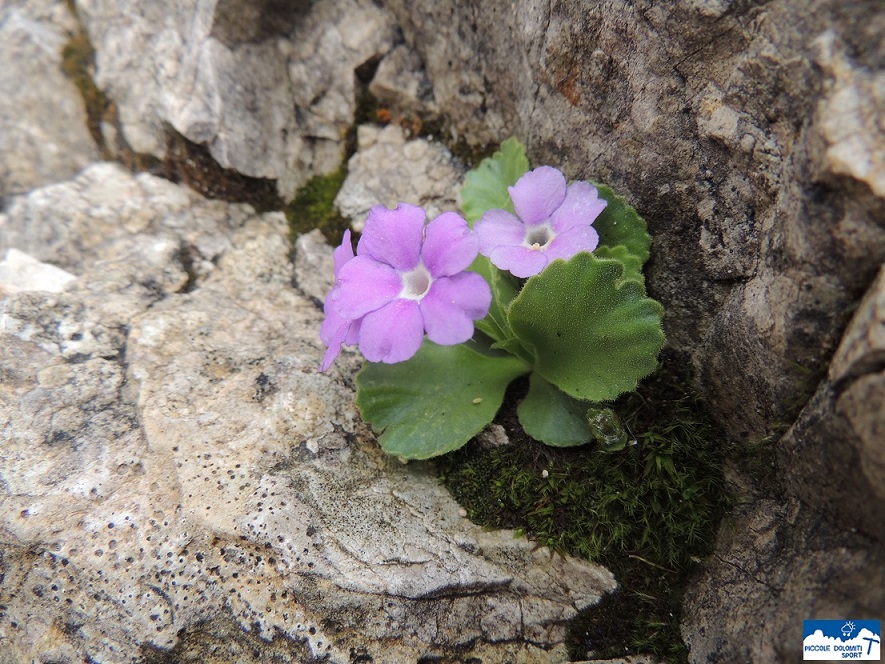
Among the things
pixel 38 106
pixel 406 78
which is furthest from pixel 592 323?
pixel 38 106

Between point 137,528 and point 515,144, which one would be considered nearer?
point 137,528

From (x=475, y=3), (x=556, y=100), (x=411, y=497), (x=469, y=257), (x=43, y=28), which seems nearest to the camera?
(x=469, y=257)

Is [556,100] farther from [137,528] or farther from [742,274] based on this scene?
[137,528]

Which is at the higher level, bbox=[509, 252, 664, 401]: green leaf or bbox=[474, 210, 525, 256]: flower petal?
bbox=[474, 210, 525, 256]: flower petal

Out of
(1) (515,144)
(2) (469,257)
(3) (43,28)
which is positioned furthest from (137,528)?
(3) (43,28)

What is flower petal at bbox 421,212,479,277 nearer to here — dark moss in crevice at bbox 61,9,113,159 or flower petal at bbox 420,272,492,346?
flower petal at bbox 420,272,492,346

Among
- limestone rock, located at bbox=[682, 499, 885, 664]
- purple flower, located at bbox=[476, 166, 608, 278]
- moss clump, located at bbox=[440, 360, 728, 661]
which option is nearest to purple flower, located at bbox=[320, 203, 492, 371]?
purple flower, located at bbox=[476, 166, 608, 278]

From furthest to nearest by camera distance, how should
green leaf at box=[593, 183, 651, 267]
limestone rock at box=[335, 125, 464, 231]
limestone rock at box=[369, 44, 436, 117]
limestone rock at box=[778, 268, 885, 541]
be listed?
limestone rock at box=[369, 44, 436, 117]
limestone rock at box=[335, 125, 464, 231]
green leaf at box=[593, 183, 651, 267]
limestone rock at box=[778, 268, 885, 541]
